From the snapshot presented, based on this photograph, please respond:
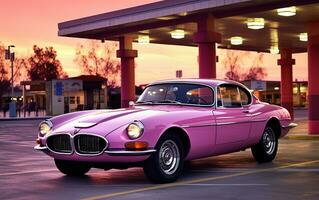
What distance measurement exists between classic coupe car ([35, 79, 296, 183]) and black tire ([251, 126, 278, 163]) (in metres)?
0.03

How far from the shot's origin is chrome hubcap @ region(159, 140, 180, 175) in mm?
9086

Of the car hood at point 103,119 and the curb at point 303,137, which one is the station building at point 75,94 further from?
the car hood at point 103,119

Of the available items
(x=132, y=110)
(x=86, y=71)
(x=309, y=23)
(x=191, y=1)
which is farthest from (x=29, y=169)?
(x=86, y=71)

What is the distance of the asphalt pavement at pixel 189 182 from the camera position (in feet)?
26.1

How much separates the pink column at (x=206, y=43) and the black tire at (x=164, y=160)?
10.3 m

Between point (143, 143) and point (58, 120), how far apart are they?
1898 mm

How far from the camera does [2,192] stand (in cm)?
835

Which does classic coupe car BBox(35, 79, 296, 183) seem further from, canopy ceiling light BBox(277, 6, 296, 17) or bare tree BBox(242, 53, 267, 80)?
bare tree BBox(242, 53, 267, 80)

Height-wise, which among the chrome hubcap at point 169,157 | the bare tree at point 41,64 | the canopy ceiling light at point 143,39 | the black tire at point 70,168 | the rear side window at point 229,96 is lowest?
the black tire at point 70,168

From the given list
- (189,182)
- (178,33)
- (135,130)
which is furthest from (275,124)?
(178,33)

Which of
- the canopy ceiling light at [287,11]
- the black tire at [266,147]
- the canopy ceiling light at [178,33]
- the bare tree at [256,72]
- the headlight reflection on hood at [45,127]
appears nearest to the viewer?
the headlight reflection on hood at [45,127]

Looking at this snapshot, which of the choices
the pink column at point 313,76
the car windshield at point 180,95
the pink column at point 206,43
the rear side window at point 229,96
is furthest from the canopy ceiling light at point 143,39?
the car windshield at point 180,95

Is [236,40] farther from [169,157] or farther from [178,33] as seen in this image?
[169,157]

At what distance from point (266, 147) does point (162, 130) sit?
3.60 m
